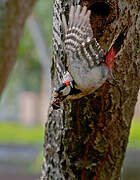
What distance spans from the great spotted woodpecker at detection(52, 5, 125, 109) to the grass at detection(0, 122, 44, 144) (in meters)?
8.25

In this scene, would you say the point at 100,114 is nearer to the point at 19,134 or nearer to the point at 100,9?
the point at 100,9

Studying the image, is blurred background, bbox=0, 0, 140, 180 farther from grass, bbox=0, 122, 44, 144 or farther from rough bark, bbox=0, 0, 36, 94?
rough bark, bbox=0, 0, 36, 94

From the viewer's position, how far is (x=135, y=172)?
19.3 feet

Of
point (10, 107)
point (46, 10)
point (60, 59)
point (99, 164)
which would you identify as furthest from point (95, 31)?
point (10, 107)

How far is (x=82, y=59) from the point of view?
122 centimetres

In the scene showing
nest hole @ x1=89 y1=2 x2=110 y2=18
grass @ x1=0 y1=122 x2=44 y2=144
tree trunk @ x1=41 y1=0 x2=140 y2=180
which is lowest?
tree trunk @ x1=41 y1=0 x2=140 y2=180

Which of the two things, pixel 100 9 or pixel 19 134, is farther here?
pixel 19 134

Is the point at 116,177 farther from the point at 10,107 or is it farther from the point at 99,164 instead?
the point at 10,107

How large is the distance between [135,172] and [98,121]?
15.7 feet

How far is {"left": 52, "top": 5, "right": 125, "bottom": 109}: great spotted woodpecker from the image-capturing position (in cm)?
119

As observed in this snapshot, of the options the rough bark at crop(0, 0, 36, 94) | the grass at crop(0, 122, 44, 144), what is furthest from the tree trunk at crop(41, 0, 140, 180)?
the grass at crop(0, 122, 44, 144)

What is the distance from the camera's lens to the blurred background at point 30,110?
6824 mm

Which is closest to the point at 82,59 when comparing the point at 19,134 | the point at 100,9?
the point at 100,9

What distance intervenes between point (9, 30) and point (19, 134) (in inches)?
362
